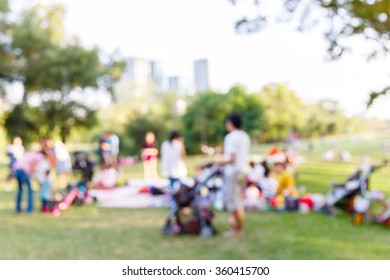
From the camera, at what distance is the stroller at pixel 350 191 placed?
6980 millimetres

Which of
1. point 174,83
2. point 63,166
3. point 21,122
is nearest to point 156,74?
point 174,83

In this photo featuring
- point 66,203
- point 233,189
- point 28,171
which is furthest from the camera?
point 66,203

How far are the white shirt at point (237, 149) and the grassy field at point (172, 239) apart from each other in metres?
0.90

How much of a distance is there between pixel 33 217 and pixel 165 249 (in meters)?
3.17

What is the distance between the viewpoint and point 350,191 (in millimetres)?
7070

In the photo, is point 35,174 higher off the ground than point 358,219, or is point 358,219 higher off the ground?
point 35,174

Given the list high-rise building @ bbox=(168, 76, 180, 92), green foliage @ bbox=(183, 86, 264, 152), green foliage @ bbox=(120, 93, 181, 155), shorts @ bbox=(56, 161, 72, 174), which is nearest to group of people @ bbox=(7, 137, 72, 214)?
shorts @ bbox=(56, 161, 72, 174)

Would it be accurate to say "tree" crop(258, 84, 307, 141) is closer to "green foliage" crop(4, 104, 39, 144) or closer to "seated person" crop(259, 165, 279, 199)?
"green foliage" crop(4, 104, 39, 144)

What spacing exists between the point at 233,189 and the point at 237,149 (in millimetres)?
510

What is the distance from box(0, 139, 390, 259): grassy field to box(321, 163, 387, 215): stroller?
7.6 inches

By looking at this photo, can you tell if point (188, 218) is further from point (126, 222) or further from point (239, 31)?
point (239, 31)

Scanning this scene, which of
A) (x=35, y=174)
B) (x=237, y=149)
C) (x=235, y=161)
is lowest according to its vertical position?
(x=35, y=174)

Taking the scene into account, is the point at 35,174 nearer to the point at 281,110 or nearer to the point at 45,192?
the point at 45,192

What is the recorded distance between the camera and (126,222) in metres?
6.93
